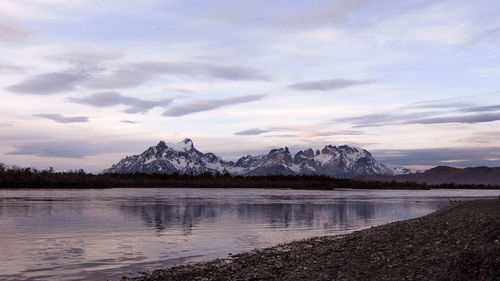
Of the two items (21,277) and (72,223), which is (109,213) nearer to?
(72,223)

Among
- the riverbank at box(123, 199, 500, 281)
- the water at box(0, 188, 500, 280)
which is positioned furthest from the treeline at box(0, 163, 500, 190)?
the riverbank at box(123, 199, 500, 281)

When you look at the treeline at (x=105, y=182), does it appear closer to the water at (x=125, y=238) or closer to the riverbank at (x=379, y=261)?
the water at (x=125, y=238)

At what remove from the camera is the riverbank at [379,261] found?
14117 mm

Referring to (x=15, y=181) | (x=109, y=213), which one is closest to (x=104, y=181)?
(x=15, y=181)

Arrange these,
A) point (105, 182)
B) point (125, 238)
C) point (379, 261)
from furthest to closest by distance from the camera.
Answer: point (105, 182)
point (125, 238)
point (379, 261)

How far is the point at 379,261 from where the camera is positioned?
1809cm

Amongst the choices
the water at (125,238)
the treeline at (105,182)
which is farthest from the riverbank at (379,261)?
the treeline at (105,182)

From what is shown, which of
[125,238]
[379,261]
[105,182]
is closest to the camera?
[379,261]

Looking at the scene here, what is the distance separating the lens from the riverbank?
14.1 m

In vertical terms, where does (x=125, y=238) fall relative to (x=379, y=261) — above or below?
below

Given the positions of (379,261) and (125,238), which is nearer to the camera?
(379,261)

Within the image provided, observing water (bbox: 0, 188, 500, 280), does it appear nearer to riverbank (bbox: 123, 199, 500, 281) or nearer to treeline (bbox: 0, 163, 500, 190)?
riverbank (bbox: 123, 199, 500, 281)

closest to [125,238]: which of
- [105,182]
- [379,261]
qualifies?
[379,261]

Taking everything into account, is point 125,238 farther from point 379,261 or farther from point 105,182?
point 105,182
